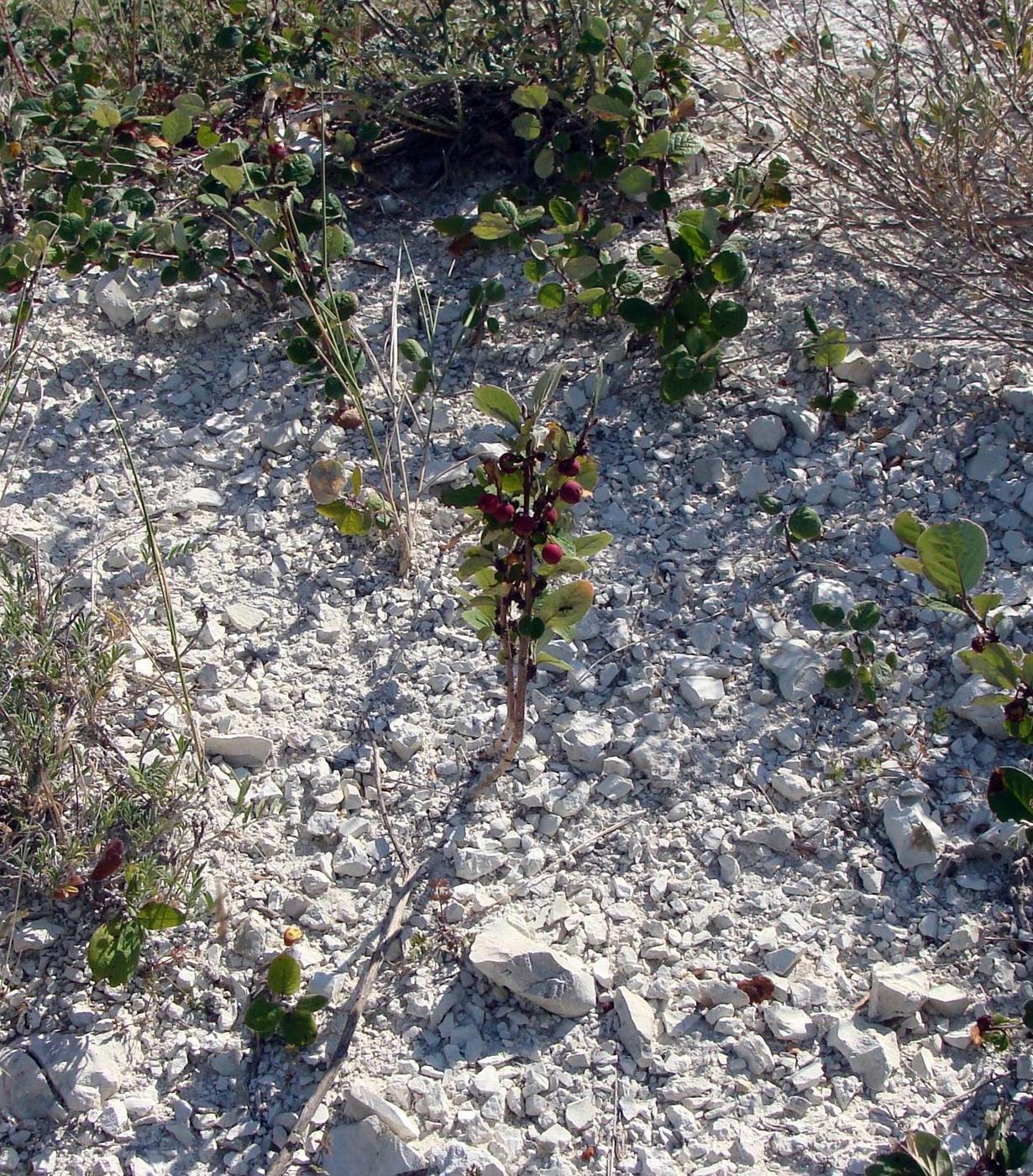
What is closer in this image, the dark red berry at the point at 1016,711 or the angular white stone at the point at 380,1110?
the angular white stone at the point at 380,1110

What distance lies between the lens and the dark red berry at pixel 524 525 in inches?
62.1

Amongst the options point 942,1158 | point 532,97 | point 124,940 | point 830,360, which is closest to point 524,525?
point 124,940

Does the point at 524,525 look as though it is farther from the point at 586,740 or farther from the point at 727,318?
the point at 727,318

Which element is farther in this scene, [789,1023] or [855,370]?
[855,370]

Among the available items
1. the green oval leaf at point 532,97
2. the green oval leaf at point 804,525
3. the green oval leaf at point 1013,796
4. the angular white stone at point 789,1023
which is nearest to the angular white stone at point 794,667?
the green oval leaf at point 804,525

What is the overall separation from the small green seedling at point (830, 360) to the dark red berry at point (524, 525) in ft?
3.38

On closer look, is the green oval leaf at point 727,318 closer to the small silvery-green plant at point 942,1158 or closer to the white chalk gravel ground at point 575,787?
the white chalk gravel ground at point 575,787

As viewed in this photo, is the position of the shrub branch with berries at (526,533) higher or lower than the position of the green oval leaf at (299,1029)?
higher

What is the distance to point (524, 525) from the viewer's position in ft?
5.17

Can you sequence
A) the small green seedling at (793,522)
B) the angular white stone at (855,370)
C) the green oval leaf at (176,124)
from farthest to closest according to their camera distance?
the green oval leaf at (176,124)
the angular white stone at (855,370)
the small green seedling at (793,522)

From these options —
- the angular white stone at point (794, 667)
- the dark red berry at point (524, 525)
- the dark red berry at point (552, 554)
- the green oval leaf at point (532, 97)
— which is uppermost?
→ the green oval leaf at point (532, 97)

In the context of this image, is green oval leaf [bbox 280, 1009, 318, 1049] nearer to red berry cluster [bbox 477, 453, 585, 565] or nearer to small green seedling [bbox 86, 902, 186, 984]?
small green seedling [bbox 86, 902, 186, 984]

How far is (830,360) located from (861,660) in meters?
0.66

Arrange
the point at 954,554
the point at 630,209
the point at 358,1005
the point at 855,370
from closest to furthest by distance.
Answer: the point at 954,554, the point at 358,1005, the point at 855,370, the point at 630,209
